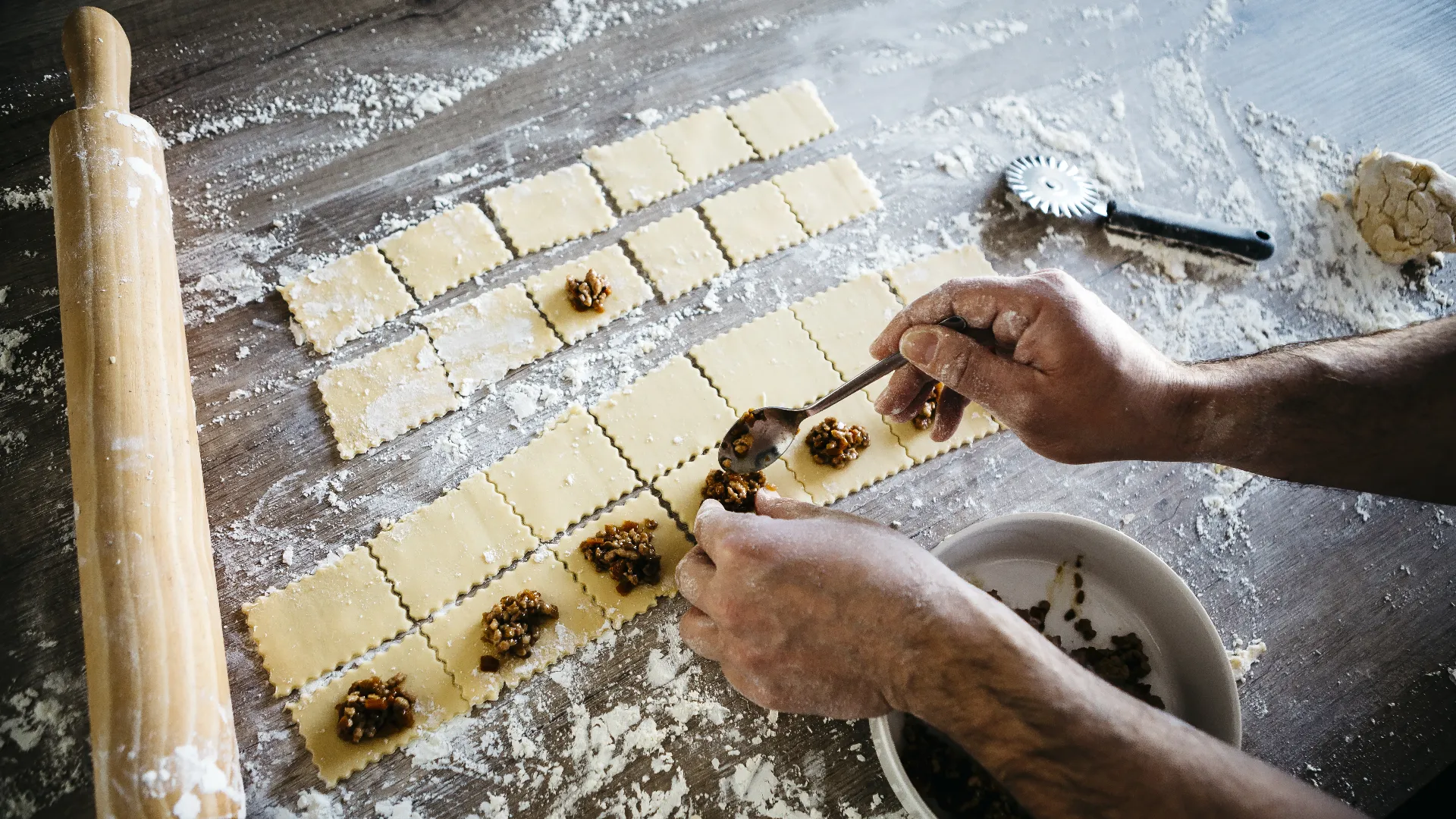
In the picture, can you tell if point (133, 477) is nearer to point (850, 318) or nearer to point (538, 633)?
point (538, 633)

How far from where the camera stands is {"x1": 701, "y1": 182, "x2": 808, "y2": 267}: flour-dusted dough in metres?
2.10

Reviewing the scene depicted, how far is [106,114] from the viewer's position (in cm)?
171

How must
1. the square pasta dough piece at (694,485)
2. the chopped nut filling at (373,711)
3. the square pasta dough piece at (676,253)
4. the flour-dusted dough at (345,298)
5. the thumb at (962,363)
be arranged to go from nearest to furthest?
the thumb at (962,363)
the chopped nut filling at (373,711)
the square pasta dough piece at (694,485)
the flour-dusted dough at (345,298)
the square pasta dough piece at (676,253)

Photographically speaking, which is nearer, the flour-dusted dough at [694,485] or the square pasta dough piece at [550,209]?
the flour-dusted dough at [694,485]

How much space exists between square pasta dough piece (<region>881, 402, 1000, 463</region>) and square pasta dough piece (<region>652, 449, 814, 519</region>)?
0.28 meters

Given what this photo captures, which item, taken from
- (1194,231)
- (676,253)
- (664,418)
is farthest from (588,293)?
(1194,231)

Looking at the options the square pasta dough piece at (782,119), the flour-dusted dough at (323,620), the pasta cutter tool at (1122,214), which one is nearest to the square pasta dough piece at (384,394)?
the flour-dusted dough at (323,620)

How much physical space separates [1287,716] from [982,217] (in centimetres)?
139

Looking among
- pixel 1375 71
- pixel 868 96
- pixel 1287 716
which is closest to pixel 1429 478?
pixel 1287 716

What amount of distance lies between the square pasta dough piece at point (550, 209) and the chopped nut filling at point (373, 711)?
3.52 ft

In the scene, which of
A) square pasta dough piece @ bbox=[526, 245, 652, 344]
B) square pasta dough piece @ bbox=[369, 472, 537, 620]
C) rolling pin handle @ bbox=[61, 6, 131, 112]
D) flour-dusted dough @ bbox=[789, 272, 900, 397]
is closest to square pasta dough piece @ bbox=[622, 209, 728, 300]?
square pasta dough piece @ bbox=[526, 245, 652, 344]

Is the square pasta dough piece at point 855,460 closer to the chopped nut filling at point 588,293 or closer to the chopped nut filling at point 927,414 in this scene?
the chopped nut filling at point 927,414

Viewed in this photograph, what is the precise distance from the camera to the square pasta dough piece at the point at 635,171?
84.3 inches

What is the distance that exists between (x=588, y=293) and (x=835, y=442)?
2.30ft
